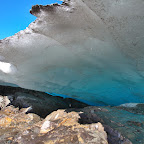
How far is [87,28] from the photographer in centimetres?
191

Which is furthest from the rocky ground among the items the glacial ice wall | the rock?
the glacial ice wall

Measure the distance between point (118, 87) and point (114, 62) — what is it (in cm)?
140

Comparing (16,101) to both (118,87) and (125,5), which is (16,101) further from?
(125,5)

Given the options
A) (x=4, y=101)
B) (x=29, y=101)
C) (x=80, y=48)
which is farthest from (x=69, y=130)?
(x=4, y=101)

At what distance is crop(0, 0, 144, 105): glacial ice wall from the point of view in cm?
164

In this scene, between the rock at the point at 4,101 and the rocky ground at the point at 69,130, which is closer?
the rocky ground at the point at 69,130

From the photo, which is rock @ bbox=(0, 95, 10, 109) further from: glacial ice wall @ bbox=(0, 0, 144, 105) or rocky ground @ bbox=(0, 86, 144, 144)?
glacial ice wall @ bbox=(0, 0, 144, 105)

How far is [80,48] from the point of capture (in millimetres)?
2340

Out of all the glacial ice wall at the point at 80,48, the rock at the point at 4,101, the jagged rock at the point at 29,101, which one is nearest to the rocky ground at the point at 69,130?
the jagged rock at the point at 29,101

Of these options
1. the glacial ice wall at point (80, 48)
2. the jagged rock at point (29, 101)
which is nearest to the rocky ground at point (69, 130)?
the jagged rock at point (29, 101)

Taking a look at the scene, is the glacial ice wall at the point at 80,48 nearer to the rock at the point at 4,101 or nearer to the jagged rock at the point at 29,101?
the jagged rock at the point at 29,101

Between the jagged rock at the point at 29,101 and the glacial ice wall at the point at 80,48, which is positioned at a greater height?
the glacial ice wall at the point at 80,48

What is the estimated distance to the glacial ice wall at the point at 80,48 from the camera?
164 centimetres

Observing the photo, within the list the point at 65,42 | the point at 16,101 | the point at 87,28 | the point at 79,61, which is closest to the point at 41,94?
the point at 16,101
